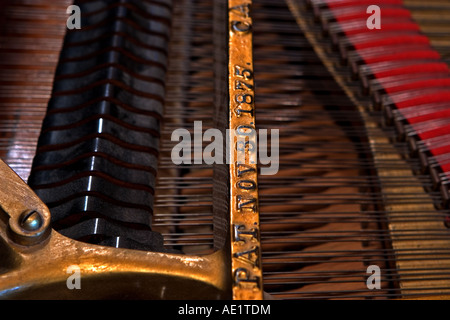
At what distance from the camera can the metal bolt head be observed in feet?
4.69

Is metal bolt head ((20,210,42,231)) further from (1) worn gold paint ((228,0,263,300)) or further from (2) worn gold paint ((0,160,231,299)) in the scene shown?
(1) worn gold paint ((228,0,263,300))

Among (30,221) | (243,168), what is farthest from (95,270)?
(243,168)

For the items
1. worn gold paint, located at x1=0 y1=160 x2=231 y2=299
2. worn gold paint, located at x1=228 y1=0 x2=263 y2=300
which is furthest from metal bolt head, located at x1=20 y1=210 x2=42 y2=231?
worn gold paint, located at x1=228 y1=0 x2=263 y2=300

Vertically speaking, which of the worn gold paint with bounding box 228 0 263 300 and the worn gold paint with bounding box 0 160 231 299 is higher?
the worn gold paint with bounding box 228 0 263 300

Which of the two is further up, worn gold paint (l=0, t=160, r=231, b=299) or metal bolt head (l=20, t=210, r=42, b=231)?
metal bolt head (l=20, t=210, r=42, b=231)

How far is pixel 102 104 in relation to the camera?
207 centimetres

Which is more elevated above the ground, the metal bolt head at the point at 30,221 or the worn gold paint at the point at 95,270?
the metal bolt head at the point at 30,221

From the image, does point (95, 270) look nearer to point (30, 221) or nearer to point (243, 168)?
A: point (30, 221)

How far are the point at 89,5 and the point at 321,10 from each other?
→ 966 millimetres

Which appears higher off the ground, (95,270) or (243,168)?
(243,168)

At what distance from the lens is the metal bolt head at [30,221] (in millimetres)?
1429

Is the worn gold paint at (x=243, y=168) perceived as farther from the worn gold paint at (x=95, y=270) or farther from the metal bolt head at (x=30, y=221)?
the metal bolt head at (x=30, y=221)

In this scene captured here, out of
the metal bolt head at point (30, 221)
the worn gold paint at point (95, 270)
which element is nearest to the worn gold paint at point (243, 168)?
the worn gold paint at point (95, 270)

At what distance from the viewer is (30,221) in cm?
143
